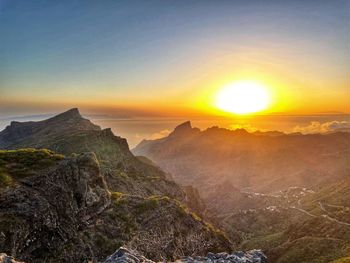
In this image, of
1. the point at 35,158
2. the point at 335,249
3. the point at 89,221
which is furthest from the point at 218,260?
the point at 335,249

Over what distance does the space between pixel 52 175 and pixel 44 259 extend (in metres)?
24.7

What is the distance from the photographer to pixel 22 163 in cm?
10638

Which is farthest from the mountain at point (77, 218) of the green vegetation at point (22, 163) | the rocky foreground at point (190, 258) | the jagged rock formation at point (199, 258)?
the jagged rock formation at point (199, 258)

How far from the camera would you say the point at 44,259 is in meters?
78.7

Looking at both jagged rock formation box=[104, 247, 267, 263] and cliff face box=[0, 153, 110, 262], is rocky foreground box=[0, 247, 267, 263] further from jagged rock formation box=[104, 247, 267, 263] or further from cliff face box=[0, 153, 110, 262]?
cliff face box=[0, 153, 110, 262]

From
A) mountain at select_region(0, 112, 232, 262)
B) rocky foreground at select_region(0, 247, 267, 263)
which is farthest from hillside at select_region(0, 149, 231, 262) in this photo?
rocky foreground at select_region(0, 247, 267, 263)

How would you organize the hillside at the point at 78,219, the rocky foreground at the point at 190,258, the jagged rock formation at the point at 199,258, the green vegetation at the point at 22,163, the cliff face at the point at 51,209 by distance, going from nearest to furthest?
the rocky foreground at the point at 190,258
the jagged rock formation at the point at 199,258
the cliff face at the point at 51,209
the hillside at the point at 78,219
the green vegetation at the point at 22,163

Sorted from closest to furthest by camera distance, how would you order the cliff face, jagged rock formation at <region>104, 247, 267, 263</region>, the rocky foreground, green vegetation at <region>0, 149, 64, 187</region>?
the rocky foreground → jagged rock formation at <region>104, 247, 267, 263</region> → the cliff face → green vegetation at <region>0, 149, 64, 187</region>

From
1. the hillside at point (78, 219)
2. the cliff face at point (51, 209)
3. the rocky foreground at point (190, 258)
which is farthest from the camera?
the hillside at point (78, 219)

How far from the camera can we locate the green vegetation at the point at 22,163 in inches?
3702

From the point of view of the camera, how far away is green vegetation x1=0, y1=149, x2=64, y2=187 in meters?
94.0

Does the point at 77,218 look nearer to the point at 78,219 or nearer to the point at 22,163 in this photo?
the point at 78,219

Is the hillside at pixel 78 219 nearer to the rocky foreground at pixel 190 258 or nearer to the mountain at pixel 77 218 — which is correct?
the mountain at pixel 77 218

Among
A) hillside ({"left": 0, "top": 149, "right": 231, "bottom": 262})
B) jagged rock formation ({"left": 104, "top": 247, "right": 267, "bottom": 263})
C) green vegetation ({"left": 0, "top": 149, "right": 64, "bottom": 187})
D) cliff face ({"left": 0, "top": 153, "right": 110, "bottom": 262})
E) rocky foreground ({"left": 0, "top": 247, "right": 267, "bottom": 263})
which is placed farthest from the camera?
green vegetation ({"left": 0, "top": 149, "right": 64, "bottom": 187})
